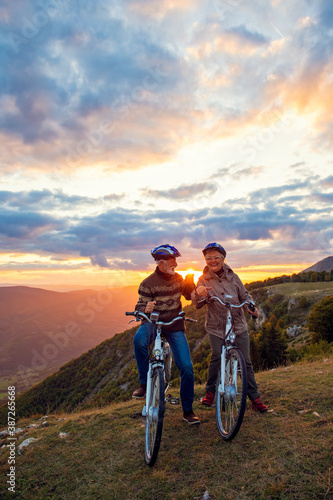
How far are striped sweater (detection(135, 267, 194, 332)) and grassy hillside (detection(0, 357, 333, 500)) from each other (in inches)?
74.7

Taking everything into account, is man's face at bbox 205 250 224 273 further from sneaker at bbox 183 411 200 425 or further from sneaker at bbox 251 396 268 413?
sneaker at bbox 183 411 200 425

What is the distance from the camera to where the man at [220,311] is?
5.14m

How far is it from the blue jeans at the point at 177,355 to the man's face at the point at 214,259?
1.40 meters

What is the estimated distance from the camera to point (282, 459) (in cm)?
343

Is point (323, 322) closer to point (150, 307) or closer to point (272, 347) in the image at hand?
point (272, 347)

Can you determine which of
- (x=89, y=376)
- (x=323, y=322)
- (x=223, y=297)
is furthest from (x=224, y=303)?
(x=89, y=376)

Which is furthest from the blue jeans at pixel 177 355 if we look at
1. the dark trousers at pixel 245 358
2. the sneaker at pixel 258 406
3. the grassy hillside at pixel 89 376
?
the grassy hillside at pixel 89 376

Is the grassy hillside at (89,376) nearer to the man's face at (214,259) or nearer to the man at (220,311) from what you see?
the man at (220,311)

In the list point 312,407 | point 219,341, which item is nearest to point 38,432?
point 219,341

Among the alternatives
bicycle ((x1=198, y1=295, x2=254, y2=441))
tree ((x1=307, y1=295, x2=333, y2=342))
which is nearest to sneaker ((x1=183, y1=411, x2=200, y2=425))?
bicycle ((x1=198, y1=295, x2=254, y2=441))

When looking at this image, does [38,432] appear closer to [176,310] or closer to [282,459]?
[176,310]

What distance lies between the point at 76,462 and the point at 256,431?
289cm

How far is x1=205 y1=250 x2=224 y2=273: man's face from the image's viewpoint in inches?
213

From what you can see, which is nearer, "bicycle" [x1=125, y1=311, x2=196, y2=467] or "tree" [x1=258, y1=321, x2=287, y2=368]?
"bicycle" [x1=125, y1=311, x2=196, y2=467]
